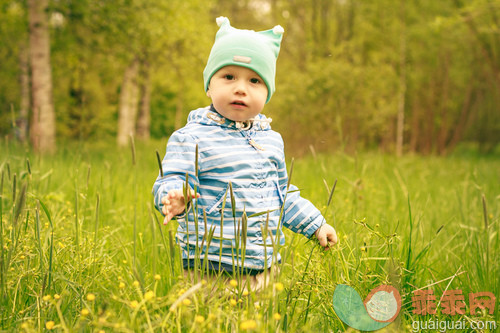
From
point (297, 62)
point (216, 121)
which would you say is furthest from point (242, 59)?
point (297, 62)

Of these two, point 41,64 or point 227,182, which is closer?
point 227,182

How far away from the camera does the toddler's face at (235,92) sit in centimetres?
194

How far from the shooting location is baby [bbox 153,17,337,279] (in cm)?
185

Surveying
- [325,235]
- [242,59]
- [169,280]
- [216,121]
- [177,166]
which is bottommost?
[169,280]

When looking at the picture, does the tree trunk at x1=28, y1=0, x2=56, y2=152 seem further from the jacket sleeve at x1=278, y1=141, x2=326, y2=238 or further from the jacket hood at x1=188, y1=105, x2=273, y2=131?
the jacket sleeve at x1=278, y1=141, x2=326, y2=238

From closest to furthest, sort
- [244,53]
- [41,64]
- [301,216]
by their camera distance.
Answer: [244,53]
[301,216]
[41,64]

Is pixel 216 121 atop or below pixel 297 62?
below

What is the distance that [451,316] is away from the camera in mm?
1977

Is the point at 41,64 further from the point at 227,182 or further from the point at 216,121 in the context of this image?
the point at 227,182

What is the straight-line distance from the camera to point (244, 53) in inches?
75.7

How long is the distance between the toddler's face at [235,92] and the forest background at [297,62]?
13.4 feet

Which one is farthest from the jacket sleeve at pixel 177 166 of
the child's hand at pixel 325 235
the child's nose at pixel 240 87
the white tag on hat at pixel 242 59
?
the child's hand at pixel 325 235

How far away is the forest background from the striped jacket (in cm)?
409

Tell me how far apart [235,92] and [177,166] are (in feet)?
1.38
